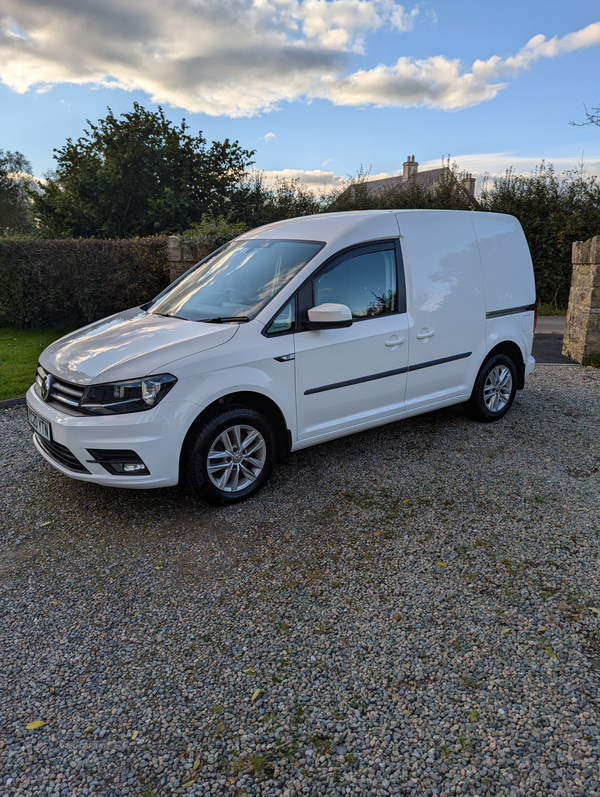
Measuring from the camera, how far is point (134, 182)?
17188 mm

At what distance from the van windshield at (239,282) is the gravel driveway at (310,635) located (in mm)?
1472

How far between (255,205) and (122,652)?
18334mm

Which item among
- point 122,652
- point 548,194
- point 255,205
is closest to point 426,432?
point 122,652

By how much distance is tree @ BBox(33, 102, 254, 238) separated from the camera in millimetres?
16703

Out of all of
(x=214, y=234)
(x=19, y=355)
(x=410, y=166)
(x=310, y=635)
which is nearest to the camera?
(x=310, y=635)

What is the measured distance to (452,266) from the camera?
5.02m

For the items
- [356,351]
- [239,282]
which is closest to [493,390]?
[356,351]

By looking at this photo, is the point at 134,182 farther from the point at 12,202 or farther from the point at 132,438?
the point at 12,202

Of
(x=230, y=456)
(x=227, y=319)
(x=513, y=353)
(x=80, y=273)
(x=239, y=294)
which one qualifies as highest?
(x=80, y=273)

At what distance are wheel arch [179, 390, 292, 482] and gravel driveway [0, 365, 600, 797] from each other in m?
0.42

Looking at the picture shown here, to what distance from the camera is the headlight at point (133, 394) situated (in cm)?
355

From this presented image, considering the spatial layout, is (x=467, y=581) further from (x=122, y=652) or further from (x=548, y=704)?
(x=122, y=652)

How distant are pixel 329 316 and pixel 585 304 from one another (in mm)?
6375

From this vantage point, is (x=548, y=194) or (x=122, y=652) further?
(x=548, y=194)
